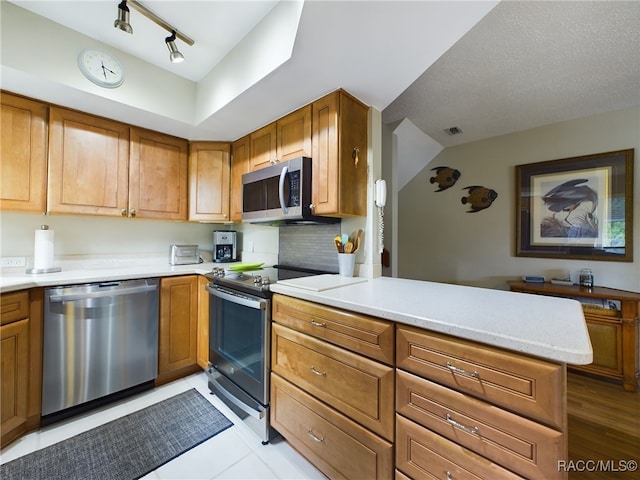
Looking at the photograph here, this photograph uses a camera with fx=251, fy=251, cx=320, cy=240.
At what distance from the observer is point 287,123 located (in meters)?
1.98

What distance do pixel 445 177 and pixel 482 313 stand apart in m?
3.14

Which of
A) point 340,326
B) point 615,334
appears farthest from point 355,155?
point 615,334

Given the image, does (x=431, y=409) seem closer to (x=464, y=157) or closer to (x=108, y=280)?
(x=108, y=280)

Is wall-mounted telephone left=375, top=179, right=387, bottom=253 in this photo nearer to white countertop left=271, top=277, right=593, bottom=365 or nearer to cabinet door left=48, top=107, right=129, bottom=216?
white countertop left=271, top=277, right=593, bottom=365

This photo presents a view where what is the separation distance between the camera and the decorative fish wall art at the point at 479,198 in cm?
324

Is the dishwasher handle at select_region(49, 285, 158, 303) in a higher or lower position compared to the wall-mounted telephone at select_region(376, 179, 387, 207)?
lower

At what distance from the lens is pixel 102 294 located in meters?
1.76

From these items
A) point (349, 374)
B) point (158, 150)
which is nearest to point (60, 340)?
point (158, 150)

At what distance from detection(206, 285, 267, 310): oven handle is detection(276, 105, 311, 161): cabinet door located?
3.50 ft

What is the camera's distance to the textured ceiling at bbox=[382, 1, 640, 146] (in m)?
1.45

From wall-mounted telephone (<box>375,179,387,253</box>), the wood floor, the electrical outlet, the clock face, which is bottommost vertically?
the wood floor

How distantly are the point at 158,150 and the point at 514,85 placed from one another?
3207 millimetres

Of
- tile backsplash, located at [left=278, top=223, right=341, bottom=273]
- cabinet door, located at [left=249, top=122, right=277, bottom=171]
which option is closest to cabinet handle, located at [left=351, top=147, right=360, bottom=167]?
tile backsplash, located at [left=278, top=223, right=341, bottom=273]

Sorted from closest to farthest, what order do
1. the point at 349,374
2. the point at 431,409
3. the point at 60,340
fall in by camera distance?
the point at 431,409 → the point at 349,374 → the point at 60,340
